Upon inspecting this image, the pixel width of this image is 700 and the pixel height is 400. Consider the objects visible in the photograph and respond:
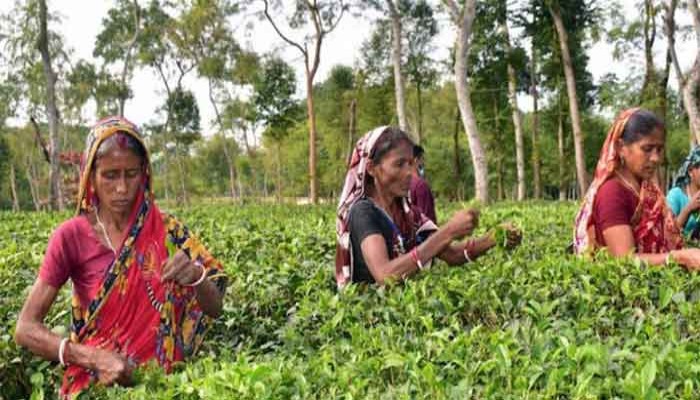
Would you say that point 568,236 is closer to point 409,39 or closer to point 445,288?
point 445,288

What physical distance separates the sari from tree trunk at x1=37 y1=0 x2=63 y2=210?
1789 centimetres

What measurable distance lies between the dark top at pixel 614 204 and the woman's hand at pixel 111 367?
7.01 ft

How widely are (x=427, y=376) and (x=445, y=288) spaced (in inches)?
39.2

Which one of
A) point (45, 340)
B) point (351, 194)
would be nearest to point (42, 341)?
point (45, 340)

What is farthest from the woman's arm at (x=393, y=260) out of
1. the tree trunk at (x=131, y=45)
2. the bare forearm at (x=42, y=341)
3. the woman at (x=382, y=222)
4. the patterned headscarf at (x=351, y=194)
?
the tree trunk at (x=131, y=45)

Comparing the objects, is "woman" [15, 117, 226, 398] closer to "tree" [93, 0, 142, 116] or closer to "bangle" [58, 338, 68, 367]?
"bangle" [58, 338, 68, 367]

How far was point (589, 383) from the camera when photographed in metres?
1.56

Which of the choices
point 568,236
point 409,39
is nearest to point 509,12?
point 409,39

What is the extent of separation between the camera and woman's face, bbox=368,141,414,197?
3.04 metres

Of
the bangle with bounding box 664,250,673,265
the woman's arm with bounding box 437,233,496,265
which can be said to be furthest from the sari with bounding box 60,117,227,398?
the bangle with bounding box 664,250,673,265

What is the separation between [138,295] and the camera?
2.46 m

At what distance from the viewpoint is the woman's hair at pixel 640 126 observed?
3056 mm

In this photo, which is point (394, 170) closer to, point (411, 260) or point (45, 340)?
point (411, 260)

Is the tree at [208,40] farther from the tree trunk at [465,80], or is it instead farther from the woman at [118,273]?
the woman at [118,273]
